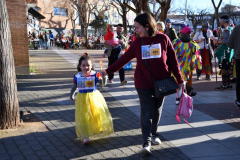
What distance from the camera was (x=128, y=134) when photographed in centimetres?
452

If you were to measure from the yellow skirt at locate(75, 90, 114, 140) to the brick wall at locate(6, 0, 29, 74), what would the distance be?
24.2 feet

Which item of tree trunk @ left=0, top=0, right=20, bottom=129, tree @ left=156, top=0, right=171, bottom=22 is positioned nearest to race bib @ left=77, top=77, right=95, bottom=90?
tree trunk @ left=0, top=0, right=20, bottom=129

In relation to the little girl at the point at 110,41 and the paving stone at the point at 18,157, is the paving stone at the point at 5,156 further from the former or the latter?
the little girl at the point at 110,41

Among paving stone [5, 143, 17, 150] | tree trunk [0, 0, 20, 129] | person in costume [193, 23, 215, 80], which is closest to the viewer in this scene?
paving stone [5, 143, 17, 150]

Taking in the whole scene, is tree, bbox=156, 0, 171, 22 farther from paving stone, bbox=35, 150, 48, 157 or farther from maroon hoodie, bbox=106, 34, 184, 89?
paving stone, bbox=35, 150, 48, 157

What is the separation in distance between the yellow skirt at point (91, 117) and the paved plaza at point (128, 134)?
0.61 ft

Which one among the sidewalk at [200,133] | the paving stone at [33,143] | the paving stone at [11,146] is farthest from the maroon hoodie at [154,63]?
the paving stone at [11,146]

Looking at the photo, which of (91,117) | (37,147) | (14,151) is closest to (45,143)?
(37,147)

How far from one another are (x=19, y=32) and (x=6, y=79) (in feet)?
21.1

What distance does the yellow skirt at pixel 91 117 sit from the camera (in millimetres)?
4020

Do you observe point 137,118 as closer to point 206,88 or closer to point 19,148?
point 19,148

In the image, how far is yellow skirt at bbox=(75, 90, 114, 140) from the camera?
13.2ft

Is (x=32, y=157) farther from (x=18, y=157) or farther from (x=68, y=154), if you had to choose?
(x=68, y=154)

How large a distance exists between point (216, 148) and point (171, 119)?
1451mm
